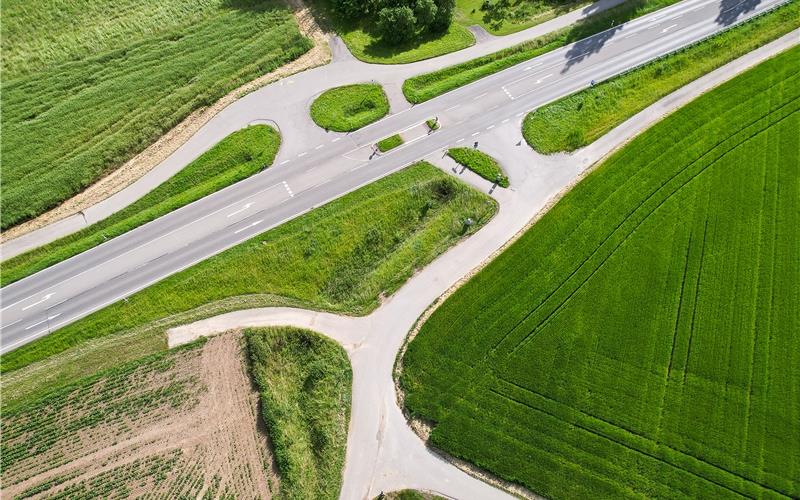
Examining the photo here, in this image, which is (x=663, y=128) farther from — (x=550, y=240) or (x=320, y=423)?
(x=320, y=423)

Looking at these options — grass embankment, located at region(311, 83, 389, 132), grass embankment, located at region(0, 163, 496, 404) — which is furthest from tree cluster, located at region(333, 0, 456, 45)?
grass embankment, located at region(0, 163, 496, 404)

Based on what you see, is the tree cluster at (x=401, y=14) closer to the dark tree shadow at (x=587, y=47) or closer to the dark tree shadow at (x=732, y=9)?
the dark tree shadow at (x=587, y=47)

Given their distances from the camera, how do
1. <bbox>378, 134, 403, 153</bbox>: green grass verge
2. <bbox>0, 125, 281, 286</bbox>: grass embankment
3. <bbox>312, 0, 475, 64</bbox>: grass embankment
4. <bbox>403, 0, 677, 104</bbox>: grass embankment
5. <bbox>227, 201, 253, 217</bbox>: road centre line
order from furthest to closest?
<bbox>312, 0, 475, 64</bbox>: grass embankment, <bbox>403, 0, 677, 104</bbox>: grass embankment, <bbox>378, 134, 403, 153</bbox>: green grass verge, <bbox>227, 201, 253, 217</bbox>: road centre line, <bbox>0, 125, 281, 286</bbox>: grass embankment

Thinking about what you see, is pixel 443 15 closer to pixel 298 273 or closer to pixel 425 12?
pixel 425 12

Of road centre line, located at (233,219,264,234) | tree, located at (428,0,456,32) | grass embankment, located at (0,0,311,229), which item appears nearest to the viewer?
road centre line, located at (233,219,264,234)

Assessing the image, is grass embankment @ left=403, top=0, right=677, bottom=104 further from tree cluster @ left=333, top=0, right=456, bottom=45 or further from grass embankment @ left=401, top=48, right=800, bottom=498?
grass embankment @ left=401, top=48, right=800, bottom=498

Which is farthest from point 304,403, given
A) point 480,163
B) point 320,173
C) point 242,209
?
point 480,163
